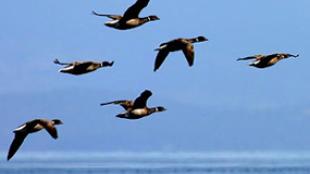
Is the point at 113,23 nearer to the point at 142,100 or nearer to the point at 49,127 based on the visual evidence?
the point at 142,100

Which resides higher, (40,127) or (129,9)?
(129,9)

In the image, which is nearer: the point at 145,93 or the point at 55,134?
the point at 55,134

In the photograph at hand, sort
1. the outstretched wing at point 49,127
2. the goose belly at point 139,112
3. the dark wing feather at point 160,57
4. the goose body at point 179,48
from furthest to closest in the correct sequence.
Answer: the goose belly at point 139,112 → the goose body at point 179,48 → the dark wing feather at point 160,57 → the outstretched wing at point 49,127

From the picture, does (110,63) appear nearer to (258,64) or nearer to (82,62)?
(82,62)

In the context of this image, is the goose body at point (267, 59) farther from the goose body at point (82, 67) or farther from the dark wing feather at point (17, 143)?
the dark wing feather at point (17, 143)

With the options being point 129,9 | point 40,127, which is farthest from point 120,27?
point 40,127

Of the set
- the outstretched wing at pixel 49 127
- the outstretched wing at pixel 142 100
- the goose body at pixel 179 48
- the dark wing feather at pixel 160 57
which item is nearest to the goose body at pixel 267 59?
the goose body at pixel 179 48

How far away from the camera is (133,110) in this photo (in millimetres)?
50000

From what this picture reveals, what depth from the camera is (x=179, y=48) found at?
48.9 m

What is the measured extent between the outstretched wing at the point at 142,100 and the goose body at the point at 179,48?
2059 mm

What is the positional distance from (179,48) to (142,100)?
9.00 ft

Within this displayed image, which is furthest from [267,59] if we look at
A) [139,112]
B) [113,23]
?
[113,23]

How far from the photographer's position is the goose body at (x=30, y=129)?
46.5 meters

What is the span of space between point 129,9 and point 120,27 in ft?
4.78
